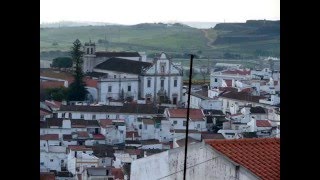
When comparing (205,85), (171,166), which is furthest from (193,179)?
(205,85)

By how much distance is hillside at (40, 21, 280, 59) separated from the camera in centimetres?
136

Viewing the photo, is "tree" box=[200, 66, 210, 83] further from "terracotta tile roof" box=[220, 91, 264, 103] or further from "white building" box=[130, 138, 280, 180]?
"white building" box=[130, 138, 280, 180]

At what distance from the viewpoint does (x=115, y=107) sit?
1688mm

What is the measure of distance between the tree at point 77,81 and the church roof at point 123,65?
87mm

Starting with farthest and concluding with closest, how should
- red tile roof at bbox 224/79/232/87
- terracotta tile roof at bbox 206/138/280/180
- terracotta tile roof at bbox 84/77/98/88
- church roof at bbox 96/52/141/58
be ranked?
terracotta tile roof at bbox 206/138/280/180, red tile roof at bbox 224/79/232/87, church roof at bbox 96/52/141/58, terracotta tile roof at bbox 84/77/98/88

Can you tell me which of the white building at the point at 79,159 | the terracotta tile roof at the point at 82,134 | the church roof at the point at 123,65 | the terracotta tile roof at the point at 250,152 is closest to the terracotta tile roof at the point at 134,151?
the white building at the point at 79,159

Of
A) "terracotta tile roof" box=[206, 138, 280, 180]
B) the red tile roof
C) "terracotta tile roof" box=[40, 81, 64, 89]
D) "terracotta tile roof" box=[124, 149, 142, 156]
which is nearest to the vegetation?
"terracotta tile roof" box=[40, 81, 64, 89]

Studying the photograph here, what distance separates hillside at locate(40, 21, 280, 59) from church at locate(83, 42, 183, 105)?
0.03m

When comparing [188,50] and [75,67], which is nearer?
[75,67]

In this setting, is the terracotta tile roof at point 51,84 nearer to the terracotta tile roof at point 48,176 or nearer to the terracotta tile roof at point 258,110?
the terracotta tile roof at point 48,176

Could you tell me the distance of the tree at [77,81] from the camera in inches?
49.6

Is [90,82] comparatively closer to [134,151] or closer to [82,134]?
[82,134]
